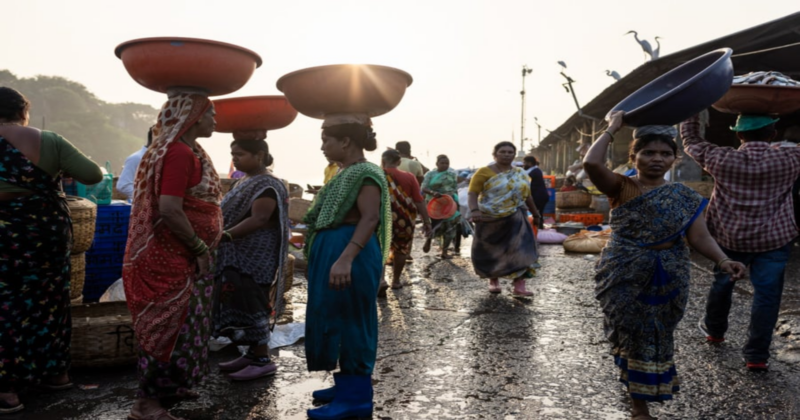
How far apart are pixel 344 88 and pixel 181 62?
0.79 metres

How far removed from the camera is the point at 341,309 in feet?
9.79

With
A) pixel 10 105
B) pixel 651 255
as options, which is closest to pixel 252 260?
pixel 10 105

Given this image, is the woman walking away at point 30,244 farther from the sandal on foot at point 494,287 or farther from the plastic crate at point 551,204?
the plastic crate at point 551,204

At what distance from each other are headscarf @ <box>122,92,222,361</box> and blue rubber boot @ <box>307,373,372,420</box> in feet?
2.74

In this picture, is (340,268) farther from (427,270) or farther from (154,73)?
(427,270)

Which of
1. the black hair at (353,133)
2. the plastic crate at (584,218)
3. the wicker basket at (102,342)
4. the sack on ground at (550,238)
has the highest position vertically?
the black hair at (353,133)

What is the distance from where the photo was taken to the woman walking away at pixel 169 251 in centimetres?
279

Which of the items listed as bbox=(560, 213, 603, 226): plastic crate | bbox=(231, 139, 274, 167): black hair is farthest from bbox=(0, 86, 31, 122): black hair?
bbox=(560, 213, 603, 226): plastic crate

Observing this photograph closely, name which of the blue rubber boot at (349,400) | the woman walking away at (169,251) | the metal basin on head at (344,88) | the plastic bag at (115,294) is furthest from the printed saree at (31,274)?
the blue rubber boot at (349,400)

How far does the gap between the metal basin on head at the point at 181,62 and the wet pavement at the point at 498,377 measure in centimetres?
174

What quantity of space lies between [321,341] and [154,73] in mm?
1561

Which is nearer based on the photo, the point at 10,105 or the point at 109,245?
the point at 10,105

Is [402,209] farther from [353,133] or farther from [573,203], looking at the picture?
[573,203]

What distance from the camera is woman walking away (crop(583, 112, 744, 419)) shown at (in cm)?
287
